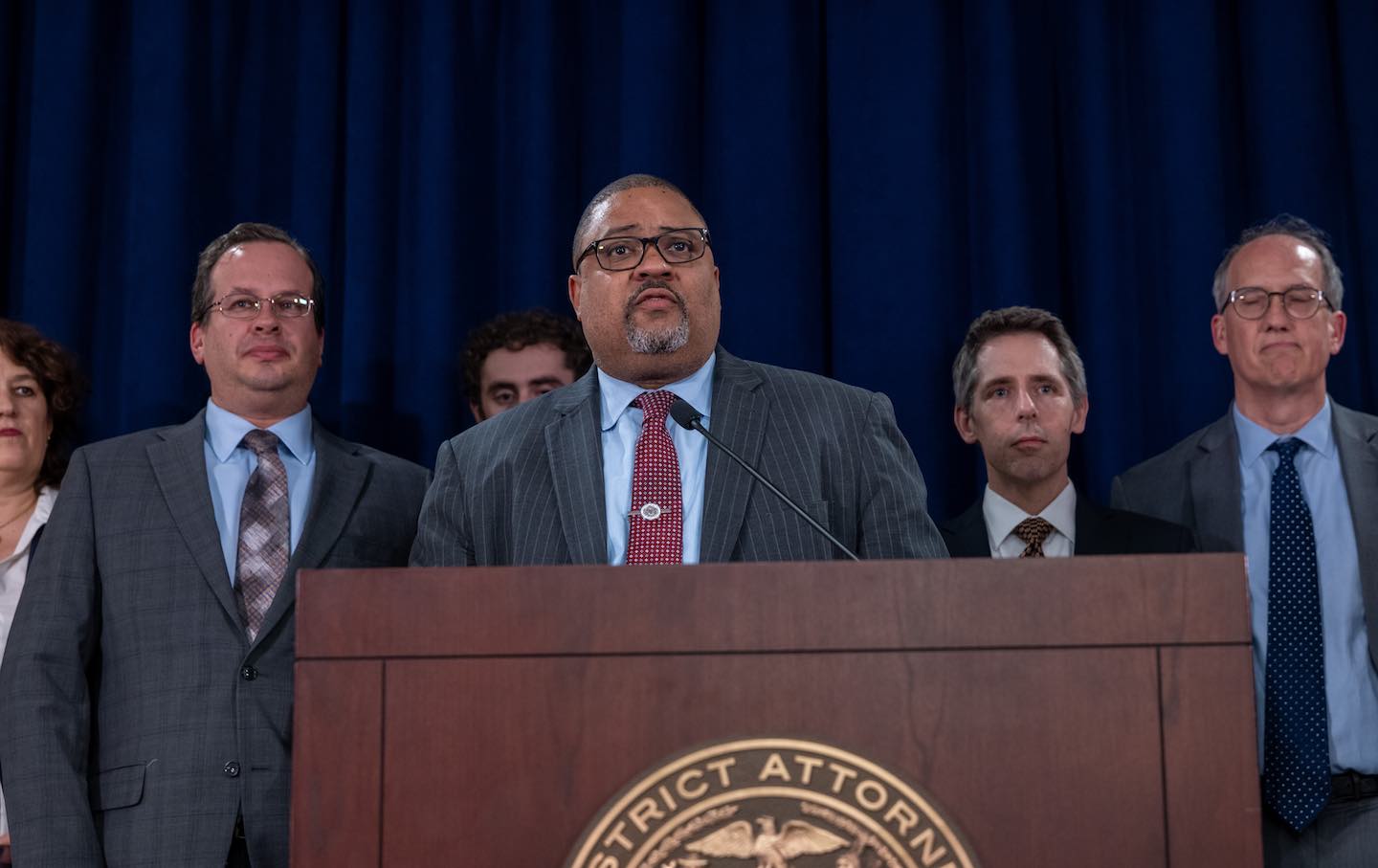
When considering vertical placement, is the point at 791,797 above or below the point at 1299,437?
below

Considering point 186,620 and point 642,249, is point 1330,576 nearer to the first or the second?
point 642,249

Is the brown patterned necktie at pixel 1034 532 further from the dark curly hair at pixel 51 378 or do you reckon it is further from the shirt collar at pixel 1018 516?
the dark curly hair at pixel 51 378

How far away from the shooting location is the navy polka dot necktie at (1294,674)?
7.43ft

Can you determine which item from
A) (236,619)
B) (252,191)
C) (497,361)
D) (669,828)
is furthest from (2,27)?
(669,828)

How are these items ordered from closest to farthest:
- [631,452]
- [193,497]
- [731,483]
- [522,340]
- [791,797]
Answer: [791,797] < [731,483] < [631,452] < [193,497] < [522,340]

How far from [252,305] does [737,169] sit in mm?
1155

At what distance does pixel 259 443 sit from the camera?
243cm

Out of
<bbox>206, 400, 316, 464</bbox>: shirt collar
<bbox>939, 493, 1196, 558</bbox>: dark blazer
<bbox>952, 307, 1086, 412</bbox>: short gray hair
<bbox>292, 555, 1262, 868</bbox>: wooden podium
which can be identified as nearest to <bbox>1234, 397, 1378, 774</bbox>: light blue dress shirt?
<bbox>939, 493, 1196, 558</bbox>: dark blazer

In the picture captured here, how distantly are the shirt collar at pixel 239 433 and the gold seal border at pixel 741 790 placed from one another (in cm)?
137

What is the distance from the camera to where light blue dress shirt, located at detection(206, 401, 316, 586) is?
234 centimetres

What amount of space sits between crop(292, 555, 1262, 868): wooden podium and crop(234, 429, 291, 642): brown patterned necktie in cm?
98

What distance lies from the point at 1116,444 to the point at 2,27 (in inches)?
105

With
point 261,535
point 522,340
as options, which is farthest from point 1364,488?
point 261,535

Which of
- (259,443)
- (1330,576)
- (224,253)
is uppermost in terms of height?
(224,253)
